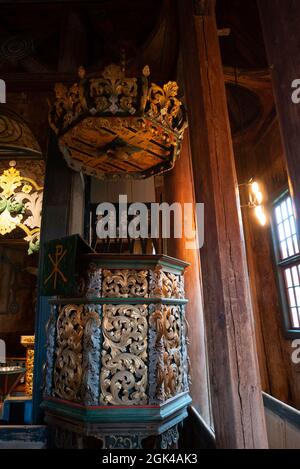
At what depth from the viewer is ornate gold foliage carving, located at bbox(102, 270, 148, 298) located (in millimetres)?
2129

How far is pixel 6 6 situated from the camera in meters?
3.44

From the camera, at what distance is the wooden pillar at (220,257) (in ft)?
5.10

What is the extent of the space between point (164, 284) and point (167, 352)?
0.49m

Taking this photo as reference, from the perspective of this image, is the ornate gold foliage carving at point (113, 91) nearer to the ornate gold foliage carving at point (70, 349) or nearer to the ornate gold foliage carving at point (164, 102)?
the ornate gold foliage carving at point (164, 102)

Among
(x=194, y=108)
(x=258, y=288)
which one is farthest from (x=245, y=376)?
(x=258, y=288)

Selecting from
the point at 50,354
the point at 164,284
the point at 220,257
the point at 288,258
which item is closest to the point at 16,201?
the point at 50,354

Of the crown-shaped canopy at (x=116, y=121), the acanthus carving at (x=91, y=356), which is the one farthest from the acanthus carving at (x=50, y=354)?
the crown-shaped canopy at (x=116, y=121)

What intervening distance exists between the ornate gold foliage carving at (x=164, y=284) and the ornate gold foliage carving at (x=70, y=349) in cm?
46

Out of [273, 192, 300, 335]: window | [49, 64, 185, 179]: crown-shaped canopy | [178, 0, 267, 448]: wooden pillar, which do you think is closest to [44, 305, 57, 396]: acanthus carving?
[178, 0, 267, 448]: wooden pillar

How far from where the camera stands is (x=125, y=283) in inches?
84.8

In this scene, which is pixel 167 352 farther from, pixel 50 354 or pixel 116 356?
pixel 50 354

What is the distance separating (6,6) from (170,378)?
4405 mm

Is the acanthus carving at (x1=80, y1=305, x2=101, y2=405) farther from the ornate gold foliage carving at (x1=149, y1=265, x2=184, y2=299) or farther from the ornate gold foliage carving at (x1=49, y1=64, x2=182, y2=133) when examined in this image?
the ornate gold foliage carving at (x1=49, y1=64, x2=182, y2=133)
